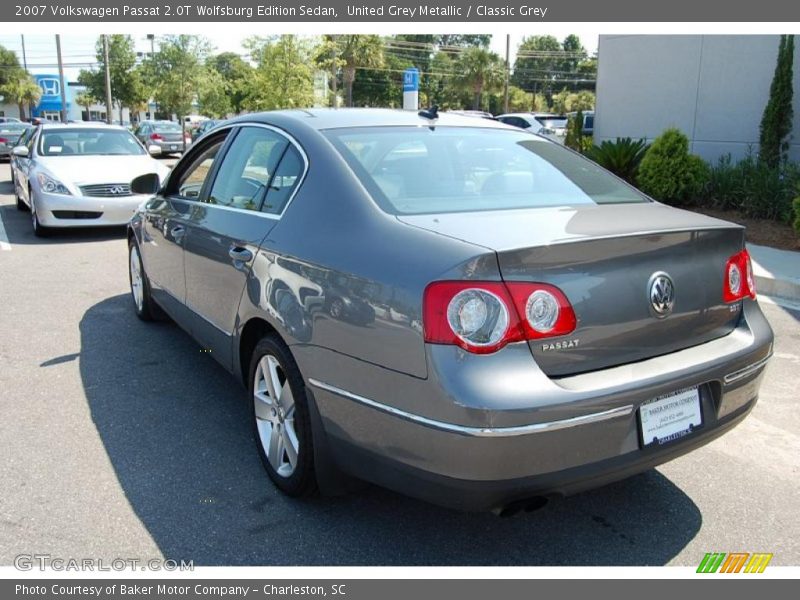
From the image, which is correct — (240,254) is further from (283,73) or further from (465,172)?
(283,73)

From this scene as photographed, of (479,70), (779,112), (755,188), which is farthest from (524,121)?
(479,70)

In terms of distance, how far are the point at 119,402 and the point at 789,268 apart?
6543mm

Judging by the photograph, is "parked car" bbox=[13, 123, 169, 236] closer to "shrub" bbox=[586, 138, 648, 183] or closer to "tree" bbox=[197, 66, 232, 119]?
"shrub" bbox=[586, 138, 648, 183]

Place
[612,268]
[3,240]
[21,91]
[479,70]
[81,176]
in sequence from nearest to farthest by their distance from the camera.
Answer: [612,268]
[81,176]
[3,240]
[479,70]
[21,91]

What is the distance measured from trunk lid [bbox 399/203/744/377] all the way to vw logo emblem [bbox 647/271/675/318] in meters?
0.02

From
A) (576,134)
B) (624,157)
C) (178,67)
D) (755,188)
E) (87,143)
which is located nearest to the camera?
(755,188)

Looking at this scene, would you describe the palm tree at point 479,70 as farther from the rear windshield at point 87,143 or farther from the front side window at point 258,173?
the front side window at point 258,173

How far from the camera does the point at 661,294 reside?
2678 mm

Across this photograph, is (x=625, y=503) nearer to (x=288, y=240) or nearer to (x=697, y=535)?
(x=697, y=535)

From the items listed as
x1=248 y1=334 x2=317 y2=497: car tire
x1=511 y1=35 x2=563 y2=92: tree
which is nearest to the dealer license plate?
x1=248 y1=334 x2=317 y2=497: car tire

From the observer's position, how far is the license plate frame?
2562 mm

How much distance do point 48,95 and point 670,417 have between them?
88.6 m

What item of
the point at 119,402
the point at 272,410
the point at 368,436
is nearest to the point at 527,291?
the point at 368,436

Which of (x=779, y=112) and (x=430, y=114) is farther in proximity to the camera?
(x=779, y=112)
